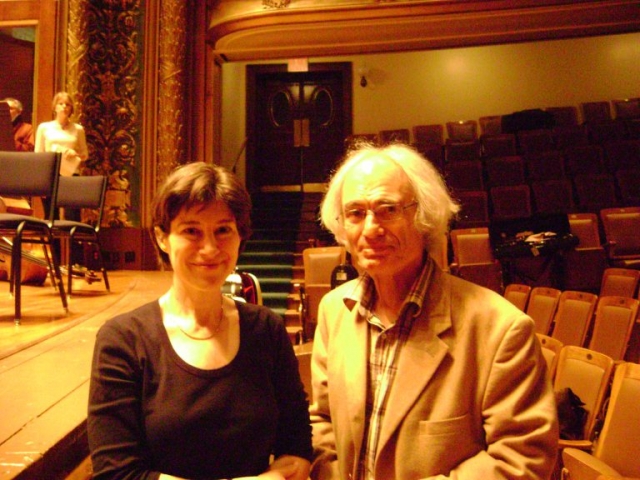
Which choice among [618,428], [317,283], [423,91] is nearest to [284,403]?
[618,428]

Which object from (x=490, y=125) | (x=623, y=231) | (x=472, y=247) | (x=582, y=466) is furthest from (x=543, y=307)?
(x=490, y=125)

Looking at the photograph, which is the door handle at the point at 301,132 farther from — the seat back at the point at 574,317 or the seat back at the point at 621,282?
the seat back at the point at 574,317

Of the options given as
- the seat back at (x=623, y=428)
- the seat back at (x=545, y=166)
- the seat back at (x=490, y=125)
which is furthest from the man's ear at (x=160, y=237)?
the seat back at (x=490, y=125)

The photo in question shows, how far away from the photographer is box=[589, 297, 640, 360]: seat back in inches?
109

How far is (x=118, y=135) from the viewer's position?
5.04 m

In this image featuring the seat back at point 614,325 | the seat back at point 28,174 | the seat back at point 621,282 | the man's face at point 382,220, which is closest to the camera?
the man's face at point 382,220

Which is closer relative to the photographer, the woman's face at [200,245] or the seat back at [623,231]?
the woman's face at [200,245]

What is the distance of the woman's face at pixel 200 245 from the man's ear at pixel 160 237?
0.08 feet

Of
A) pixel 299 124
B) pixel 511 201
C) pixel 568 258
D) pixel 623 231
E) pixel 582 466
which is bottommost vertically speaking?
pixel 582 466

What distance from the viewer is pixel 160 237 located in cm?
95

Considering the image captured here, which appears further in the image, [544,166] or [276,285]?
[544,166]

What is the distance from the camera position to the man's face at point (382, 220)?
101cm

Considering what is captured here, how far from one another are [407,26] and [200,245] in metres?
5.04

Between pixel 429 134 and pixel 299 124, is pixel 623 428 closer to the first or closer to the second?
pixel 429 134
